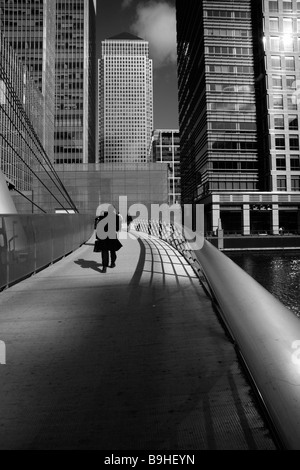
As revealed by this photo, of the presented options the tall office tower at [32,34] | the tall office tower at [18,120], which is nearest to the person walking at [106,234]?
the tall office tower at [18,120]

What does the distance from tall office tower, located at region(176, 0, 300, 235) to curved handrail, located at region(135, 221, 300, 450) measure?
211 feet

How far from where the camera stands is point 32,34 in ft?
364

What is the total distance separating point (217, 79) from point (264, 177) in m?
23.6

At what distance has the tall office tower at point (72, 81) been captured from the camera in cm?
12512

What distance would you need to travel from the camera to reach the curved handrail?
1.89 meters

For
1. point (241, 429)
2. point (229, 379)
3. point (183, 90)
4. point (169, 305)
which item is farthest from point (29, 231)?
point (183, 90)

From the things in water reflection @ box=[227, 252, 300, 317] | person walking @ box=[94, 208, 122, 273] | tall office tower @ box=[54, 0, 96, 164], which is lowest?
water reflection @ box=[227, 252, 300, 317]

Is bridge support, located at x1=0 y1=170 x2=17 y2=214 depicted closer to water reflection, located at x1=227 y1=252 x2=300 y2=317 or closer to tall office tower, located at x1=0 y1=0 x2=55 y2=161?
water reflection, located at x1=227 y1=252 x2=300 y2=317

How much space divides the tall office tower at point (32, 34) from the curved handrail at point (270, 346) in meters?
113

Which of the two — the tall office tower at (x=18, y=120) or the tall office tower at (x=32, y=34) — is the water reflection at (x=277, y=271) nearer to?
the tall office tower at (x=18, y=120)

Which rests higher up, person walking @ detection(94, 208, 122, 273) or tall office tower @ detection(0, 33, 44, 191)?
tall office tower @ detection(0, 33, 44, 191)

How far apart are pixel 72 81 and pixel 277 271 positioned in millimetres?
112818

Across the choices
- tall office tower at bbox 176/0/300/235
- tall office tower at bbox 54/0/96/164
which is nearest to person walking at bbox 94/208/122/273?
tall office tower at bbox 176/0/300/235
